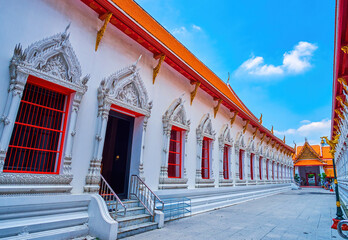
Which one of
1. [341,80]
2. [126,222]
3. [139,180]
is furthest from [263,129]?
[126,222]

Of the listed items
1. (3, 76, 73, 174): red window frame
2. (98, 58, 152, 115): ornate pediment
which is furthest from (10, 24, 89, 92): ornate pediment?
(98, 58, 152, 115): ornate pediment

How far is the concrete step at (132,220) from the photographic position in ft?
14.0

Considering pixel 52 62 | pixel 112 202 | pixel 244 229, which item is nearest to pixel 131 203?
pixel 112 202

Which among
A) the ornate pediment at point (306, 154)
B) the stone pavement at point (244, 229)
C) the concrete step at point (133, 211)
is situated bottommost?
the stone pavement at point (244, 229)

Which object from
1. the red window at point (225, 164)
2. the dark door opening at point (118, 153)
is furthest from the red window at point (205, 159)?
the dark door opening at point (118, 153)

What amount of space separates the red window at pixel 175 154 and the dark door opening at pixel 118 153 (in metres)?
1.52

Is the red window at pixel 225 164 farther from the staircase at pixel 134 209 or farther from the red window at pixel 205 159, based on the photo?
the staircase at pixel 134 209

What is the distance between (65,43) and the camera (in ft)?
13.8

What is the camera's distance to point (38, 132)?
400cm

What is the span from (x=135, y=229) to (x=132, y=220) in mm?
229

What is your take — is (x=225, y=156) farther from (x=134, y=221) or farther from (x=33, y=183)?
(x=33, y=183)

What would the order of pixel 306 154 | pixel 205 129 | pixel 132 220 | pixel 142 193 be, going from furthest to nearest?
pixel 306 154
pixel 205 129
pixel 142 193
pixel 132 220

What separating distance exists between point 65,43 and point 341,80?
272 inches

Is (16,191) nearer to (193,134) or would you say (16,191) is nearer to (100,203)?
(100,203)
